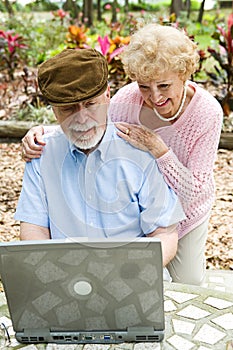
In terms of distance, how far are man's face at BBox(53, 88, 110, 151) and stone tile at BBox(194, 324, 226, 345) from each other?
692 millimetres

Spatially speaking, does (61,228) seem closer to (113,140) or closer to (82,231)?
(82,231)

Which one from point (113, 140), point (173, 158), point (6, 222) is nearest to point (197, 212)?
point (173, 158)

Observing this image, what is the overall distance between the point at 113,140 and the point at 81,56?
303 mm

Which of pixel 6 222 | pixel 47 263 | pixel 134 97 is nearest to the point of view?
pixel 47 263

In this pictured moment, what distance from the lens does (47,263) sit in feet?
4.72

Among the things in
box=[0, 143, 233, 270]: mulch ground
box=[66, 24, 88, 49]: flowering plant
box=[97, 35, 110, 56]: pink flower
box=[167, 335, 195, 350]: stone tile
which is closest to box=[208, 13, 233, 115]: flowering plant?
box=[0, 143, 233, 270]: mulch ground

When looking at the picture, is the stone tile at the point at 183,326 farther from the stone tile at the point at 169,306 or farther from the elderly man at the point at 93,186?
the elderly man at the point at 93,186

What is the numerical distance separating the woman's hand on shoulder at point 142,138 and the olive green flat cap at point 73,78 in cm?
20

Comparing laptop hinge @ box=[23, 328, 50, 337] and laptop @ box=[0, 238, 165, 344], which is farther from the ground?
laptop @ box=[0, 238, 165, 344]

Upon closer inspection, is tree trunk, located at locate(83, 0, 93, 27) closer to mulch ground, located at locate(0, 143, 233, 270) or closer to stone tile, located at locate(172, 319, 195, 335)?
mulch ground, located at locate(0, 143, 233, 270)

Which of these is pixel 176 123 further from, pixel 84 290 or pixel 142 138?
pixel 84 290

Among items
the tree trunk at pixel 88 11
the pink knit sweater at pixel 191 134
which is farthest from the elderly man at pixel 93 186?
the tree trunk at pixel 88 11

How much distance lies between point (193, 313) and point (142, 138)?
640 millimetres

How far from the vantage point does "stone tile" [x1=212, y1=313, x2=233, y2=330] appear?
1656 mm
